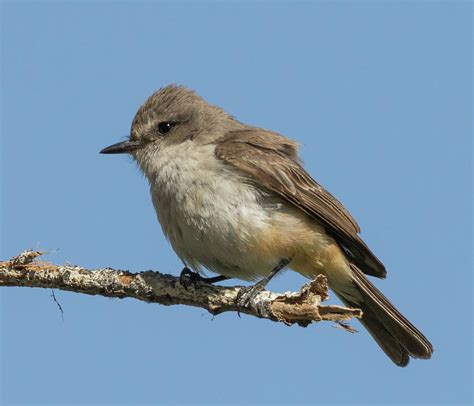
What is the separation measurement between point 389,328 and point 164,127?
3212 mm

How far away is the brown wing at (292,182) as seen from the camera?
7062 millimetres

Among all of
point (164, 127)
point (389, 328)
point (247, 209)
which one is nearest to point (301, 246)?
point (247, 209)

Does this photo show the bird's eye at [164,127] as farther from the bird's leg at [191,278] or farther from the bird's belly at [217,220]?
the bird's leg at [191,278]

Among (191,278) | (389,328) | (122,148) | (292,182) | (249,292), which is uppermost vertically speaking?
(122,148)

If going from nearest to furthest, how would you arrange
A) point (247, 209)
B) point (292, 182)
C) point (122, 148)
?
1. point (247, 209)
2. point (292, 182)
3. point (122, 148)

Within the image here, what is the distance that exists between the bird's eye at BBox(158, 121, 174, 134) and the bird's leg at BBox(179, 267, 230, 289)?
1.59 m

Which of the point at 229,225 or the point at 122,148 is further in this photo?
the point at 122,148

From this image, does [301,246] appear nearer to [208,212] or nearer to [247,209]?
[247,209]

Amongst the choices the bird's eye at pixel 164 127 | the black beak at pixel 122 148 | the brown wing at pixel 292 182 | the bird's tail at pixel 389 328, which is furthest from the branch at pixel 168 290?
the bird's eye at pixel 164 127

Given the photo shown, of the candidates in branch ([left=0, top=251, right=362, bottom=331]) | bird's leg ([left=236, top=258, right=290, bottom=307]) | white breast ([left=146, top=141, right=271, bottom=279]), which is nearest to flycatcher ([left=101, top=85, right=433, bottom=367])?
white breast ([left=146, top=141, right=271, bottom=279])

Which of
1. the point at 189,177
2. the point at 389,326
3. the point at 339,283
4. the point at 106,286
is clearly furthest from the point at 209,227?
the point at 389,326

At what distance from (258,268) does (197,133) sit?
1727 millimetres

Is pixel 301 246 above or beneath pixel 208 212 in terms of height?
beneath

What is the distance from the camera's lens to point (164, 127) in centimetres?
783
